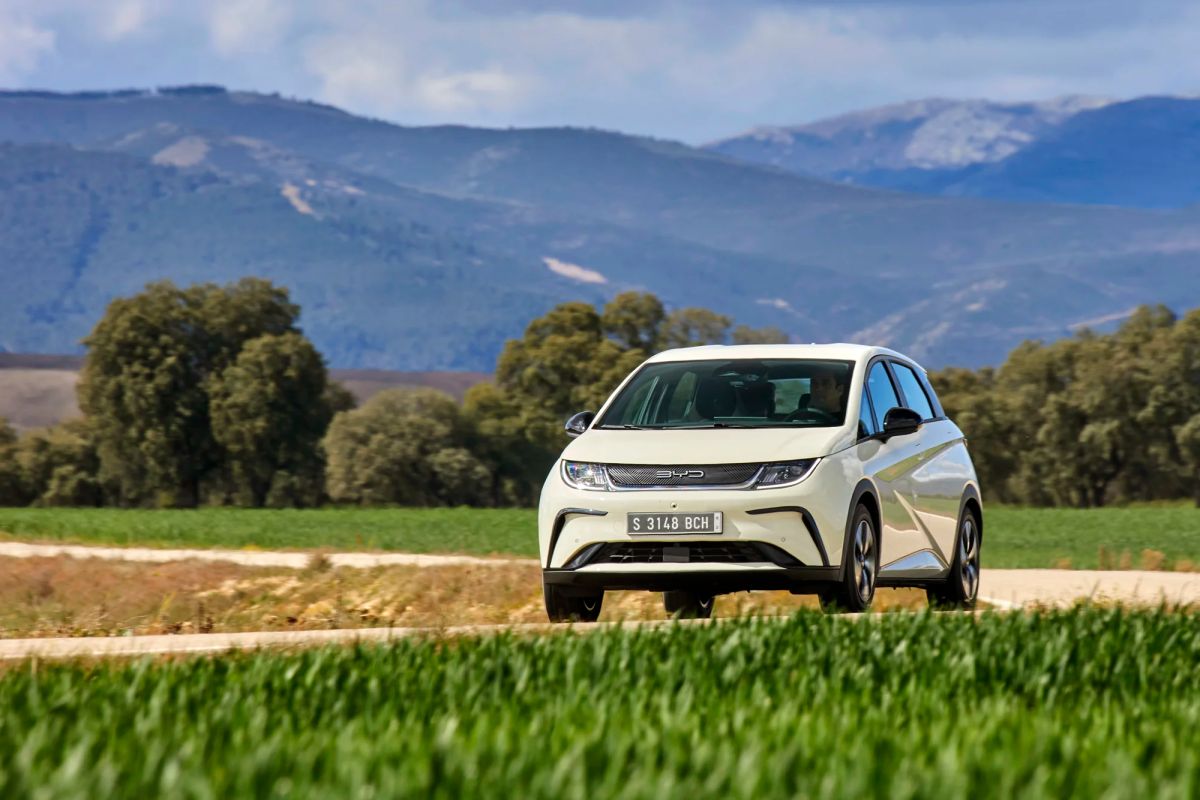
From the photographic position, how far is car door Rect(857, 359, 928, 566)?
12.5 m

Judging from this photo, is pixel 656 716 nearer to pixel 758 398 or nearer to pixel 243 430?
pixel 758 398

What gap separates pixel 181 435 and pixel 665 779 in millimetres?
70897

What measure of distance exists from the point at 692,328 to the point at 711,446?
2842 inches

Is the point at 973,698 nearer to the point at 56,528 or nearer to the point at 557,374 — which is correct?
the point at 56,528

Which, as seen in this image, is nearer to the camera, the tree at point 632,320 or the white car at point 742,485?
the white car at point 742,485

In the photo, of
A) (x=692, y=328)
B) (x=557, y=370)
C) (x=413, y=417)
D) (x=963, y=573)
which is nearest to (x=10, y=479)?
(x=413, y=417)

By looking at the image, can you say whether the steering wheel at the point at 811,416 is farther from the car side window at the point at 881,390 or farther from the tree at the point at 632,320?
the tree at the point at 632,320

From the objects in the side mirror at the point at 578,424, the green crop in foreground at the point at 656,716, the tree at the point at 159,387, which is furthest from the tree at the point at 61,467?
the green crop in foreground at the point at 656,716

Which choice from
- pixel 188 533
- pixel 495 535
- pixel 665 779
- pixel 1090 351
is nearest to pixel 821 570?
pixel 665 779

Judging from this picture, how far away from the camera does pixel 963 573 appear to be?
14648mm

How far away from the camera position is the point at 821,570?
37.8 feet

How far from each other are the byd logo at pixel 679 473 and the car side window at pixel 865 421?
1324mm

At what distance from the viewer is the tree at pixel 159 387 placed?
7325cm

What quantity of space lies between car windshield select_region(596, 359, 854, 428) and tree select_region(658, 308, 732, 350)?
6929 cm
